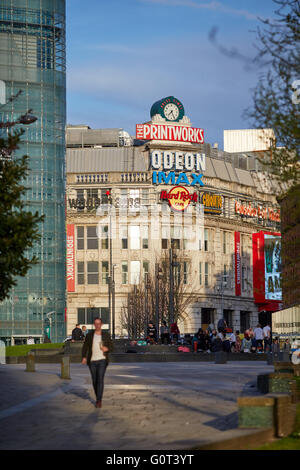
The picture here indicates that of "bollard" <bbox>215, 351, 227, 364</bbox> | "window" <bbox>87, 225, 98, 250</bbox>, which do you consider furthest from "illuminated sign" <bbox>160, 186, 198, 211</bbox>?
"bollard" <bbox>215, 351, 227, 364</bbox>

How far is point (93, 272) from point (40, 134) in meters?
17.6

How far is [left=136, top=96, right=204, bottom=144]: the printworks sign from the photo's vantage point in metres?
103

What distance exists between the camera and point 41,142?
90688 mm

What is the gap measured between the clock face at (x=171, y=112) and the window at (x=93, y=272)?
56.8 feet

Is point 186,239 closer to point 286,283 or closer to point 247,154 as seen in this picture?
point 247,154

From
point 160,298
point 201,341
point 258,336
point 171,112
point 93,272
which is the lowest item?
point 201,341

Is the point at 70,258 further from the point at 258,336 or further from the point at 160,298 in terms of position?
the point at 258,336

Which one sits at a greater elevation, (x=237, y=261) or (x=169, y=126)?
(x=169, y=126)

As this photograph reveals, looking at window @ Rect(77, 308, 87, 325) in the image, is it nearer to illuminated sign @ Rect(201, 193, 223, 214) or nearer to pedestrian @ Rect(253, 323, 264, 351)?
illuminated sign @ Rect(201, 193, 223, 214)

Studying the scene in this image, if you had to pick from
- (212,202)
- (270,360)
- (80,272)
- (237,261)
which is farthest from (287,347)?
(237,261)

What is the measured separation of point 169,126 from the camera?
104312 millimetres

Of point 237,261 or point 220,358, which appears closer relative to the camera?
point 220,358

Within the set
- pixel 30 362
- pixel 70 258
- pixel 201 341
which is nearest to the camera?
pixel 30 362
